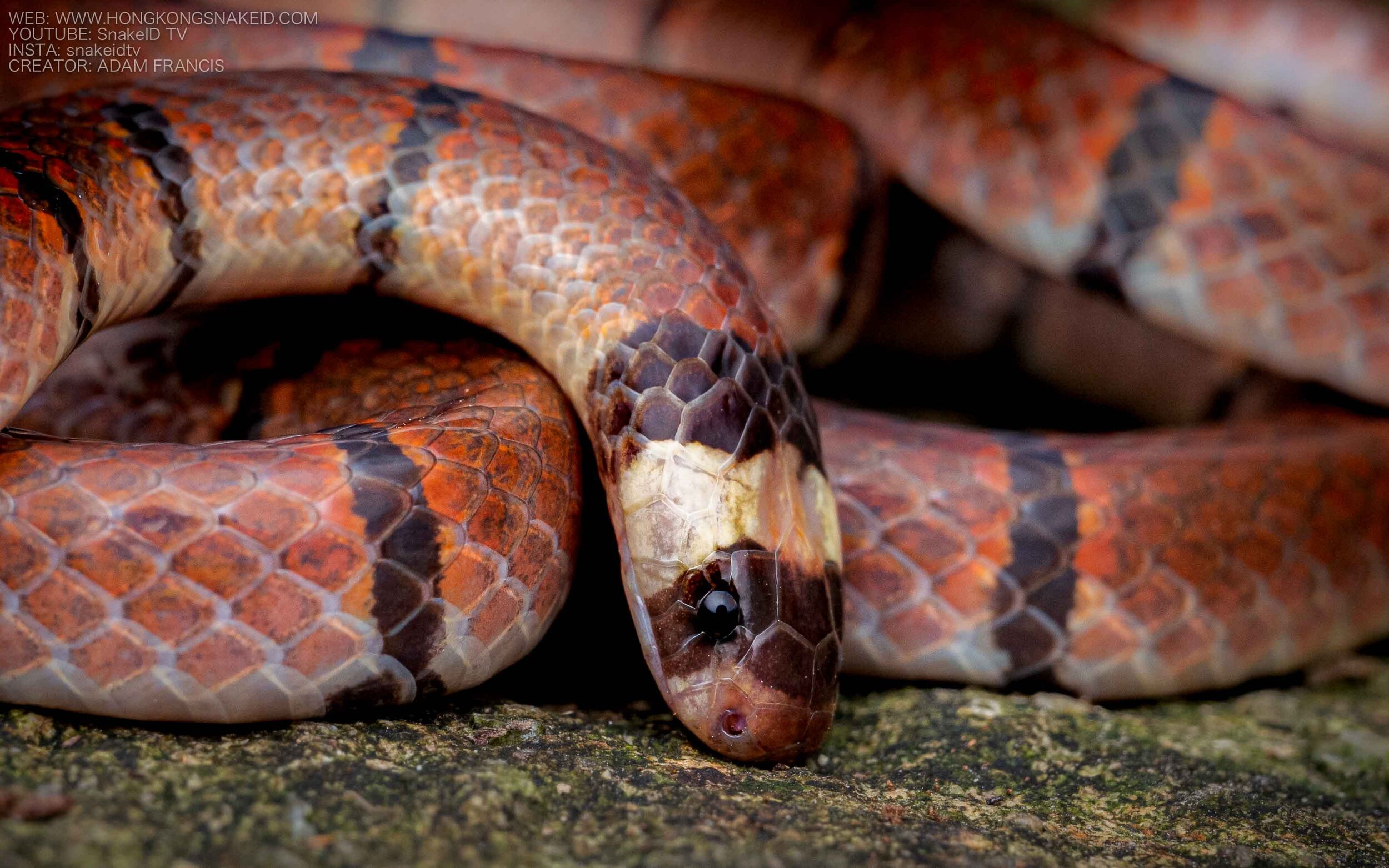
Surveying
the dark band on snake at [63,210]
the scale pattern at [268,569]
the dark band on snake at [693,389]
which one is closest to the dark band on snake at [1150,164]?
the dark band on snake at [693,389]

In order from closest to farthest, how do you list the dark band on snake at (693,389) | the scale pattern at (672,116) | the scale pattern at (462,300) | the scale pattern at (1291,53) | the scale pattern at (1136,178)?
the scale pattern at (462,300) → the dark band on snake at (693,389) → the scale pattern at (672,116) → the scale pattern at (1136,178) → the scale pattern at (1291,53)

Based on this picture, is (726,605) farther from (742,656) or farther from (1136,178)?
(1136,178)

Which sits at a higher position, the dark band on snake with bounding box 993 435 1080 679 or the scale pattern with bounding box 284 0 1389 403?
the scale pattern with bounding box 284 0 1389 403

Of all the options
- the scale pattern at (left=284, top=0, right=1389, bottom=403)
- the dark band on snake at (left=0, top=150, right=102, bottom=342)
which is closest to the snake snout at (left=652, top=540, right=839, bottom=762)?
the dark band on snake at (left=0, top=150, right=102, bottom=342)

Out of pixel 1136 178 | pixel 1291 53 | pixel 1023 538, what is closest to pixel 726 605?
pixel 1023 538

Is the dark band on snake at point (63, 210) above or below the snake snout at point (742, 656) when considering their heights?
above

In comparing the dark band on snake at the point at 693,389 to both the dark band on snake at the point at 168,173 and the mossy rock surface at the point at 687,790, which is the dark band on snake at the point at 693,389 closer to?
the mossy rock surface at the point at 687,790

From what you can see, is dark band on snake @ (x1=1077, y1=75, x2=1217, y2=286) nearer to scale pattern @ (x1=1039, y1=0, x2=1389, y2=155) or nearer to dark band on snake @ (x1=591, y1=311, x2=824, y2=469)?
scale pattern @ (x1=1039, y1=0, x2=1389, y2=155)

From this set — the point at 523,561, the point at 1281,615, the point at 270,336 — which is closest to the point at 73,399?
the point at 270,336
